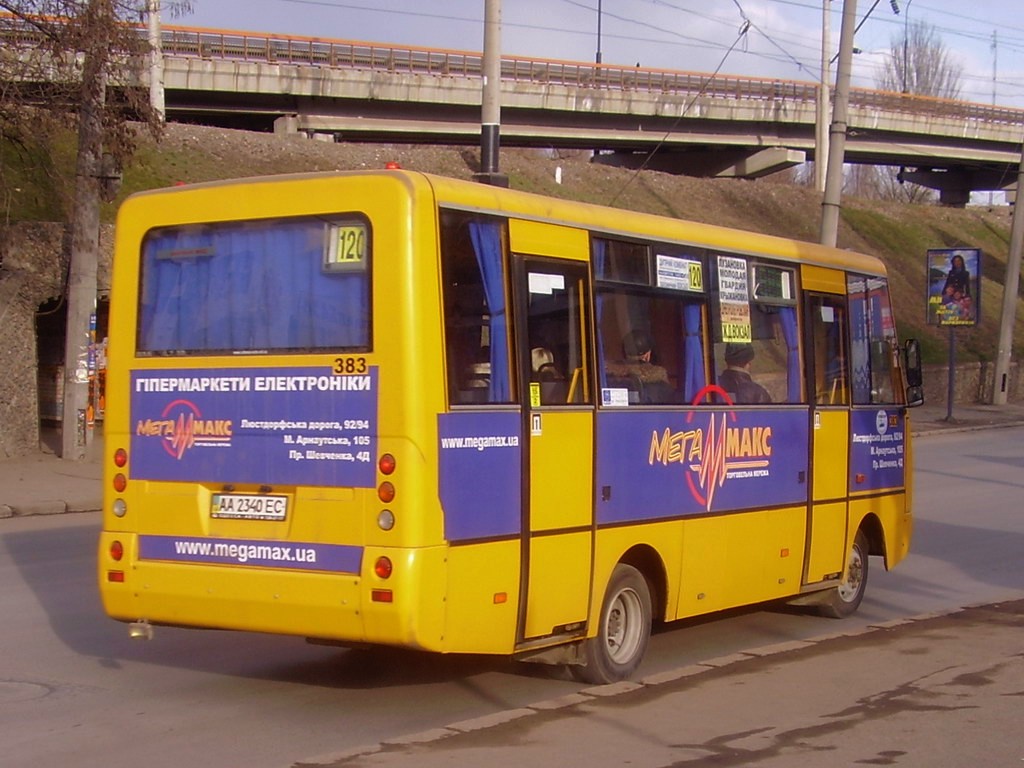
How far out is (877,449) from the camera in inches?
455

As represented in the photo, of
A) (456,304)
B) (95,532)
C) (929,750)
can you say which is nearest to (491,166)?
(95,532)

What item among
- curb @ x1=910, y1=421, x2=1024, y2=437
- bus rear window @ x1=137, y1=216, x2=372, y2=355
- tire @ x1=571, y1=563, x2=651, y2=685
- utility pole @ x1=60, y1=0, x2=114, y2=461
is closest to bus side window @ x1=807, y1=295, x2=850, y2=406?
tire @ x1=571, y1=563, x2=651, y2=685

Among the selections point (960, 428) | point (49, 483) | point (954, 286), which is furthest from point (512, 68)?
point (49, 483)

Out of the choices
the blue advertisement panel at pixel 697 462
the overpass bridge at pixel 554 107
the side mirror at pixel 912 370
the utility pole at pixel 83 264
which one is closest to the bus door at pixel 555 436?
the blue advertisement panel at pixel 697 462

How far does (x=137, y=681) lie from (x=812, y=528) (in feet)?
17.0

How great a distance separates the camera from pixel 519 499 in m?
7.46

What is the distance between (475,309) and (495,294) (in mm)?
189

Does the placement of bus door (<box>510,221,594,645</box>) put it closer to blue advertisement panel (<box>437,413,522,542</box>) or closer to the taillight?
blue advertisement panel (<box>437,413,522,542</box>)

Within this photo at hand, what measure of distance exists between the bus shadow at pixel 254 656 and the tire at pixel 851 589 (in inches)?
135

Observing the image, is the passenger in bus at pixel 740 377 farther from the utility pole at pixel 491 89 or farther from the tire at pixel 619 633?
the utility pole at pixel 491 89

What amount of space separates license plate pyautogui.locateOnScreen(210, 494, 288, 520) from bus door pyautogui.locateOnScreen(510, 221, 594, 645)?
1.33 m

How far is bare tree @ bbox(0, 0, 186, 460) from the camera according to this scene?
19.7 m

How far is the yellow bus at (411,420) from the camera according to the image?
22.9ft

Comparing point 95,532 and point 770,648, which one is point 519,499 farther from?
point 95,532
